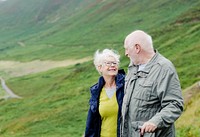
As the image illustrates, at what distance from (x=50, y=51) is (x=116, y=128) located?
111443 millimetres

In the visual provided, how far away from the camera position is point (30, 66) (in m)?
100

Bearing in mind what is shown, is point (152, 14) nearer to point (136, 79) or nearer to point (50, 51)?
point (50, 51)

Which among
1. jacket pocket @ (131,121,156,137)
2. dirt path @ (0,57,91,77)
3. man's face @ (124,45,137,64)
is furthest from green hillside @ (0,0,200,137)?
man's face @ (124,45,137,64)

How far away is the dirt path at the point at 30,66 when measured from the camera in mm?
90475

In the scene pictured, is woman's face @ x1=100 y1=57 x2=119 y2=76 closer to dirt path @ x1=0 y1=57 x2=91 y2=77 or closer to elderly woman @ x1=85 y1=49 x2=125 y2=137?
elderly woman @ x1=85 y1=49 x2=125 y2=137

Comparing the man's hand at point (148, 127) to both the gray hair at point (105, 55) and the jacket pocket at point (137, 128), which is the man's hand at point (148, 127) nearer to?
the jacket pocket at point (137, 128)

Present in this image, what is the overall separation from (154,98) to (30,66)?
9565 centimetres

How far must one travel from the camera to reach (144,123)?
6.16 metres

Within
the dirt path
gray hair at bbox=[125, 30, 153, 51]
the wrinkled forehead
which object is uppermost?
the dirt path

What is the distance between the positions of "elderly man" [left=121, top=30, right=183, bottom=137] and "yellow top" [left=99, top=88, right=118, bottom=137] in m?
0.69

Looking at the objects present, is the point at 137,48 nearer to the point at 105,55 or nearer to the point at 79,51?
the point at 105,55

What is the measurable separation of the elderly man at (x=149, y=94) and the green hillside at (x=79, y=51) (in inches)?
202

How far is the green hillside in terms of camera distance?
29719 mm

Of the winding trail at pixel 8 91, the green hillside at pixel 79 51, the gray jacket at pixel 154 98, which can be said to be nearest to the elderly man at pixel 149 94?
the gray jacket at pixel 154 98
